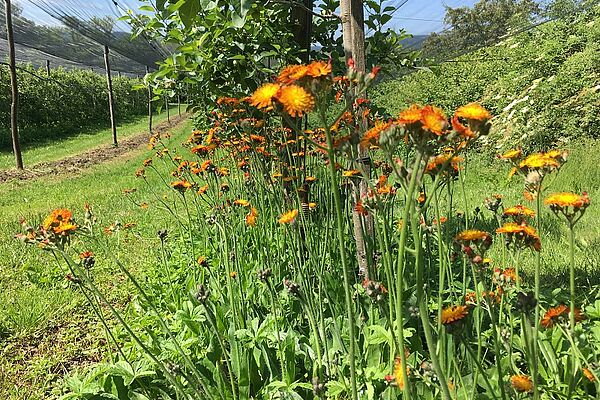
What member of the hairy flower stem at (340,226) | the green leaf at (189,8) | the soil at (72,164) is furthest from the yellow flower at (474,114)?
the soil at (72,164)

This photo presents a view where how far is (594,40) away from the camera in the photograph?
686 centimetres

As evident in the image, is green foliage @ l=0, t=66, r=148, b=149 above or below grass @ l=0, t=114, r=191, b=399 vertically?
above

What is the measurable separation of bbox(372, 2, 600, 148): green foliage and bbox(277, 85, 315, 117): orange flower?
6.86ft

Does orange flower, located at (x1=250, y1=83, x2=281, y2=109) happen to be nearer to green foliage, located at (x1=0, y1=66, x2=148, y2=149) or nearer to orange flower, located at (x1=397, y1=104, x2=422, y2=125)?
orange flower, located at (x1=397, y1=104, x2=422, y2=125)

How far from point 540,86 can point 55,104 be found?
871 inches

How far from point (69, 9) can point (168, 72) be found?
12.5 metres

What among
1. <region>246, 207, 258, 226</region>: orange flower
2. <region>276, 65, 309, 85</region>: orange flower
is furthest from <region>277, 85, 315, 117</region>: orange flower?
<region>246, 207, 258, 226</region>: orange flower

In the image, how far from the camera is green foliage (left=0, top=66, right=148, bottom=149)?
65.9ft

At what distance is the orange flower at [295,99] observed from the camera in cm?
104

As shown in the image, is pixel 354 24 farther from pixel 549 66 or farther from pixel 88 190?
pixel 88 190

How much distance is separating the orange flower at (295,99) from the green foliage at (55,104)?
1803 centimetres

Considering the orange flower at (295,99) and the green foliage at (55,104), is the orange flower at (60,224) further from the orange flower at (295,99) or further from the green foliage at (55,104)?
the green foliage at (55,104)

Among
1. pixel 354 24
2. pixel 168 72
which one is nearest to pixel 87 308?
pixel 168 72

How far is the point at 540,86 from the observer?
7.07m
